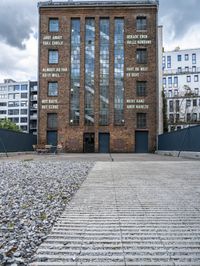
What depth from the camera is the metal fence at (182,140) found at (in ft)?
61.1

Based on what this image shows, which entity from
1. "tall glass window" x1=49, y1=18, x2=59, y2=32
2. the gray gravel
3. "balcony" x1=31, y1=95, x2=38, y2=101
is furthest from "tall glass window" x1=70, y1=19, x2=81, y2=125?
"balcony" x1=31, y1=95, x2=38, y2=101

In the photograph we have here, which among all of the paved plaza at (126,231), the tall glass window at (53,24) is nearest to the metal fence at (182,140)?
the paved plaza at (126,231)

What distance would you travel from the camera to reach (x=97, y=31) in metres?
32.0

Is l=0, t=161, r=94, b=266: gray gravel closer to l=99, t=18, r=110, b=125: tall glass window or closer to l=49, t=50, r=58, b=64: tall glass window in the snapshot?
l=99, t=18, r=110, b=125: tall glass window

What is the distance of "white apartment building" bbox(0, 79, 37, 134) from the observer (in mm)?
86375

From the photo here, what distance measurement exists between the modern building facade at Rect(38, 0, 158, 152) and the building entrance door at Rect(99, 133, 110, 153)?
107 mm

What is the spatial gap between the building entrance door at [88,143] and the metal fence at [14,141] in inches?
216

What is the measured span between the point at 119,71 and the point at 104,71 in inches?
64.1

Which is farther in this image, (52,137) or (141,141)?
(52,137)

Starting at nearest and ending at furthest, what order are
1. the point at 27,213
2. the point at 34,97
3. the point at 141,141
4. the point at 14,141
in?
the point at 27,213 → the point at 14,141 → the point at 141,141 → the point at 34,97

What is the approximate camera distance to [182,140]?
71.1 feet

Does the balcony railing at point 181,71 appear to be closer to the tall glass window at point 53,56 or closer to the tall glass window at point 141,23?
the tall glass window at point 141,23

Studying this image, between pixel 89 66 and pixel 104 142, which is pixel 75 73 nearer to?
pixel 89 66

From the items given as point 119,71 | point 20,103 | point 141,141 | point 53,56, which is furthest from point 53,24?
point 20,103
